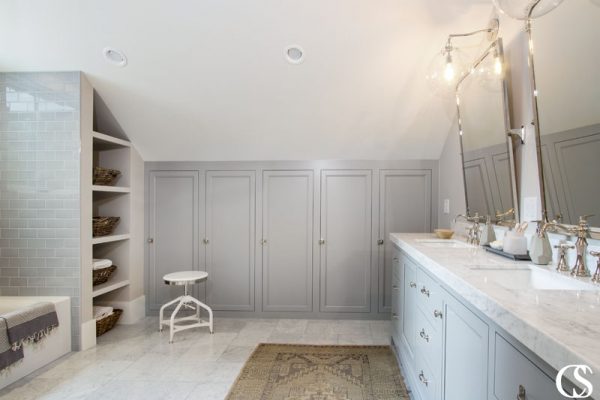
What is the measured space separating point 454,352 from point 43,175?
3.09m

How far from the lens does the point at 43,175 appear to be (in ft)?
9.21

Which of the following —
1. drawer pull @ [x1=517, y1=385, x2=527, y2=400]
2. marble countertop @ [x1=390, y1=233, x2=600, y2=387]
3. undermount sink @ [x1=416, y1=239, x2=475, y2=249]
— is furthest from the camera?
undermount sink @ [x1=416, y1=239, x2=475, y2=249]

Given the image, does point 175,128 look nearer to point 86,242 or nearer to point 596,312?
point 86,242

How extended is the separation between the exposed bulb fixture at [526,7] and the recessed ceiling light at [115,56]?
2.49m

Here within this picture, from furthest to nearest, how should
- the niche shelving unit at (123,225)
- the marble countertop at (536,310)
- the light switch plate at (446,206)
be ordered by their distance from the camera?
the niche shelving unit at (123,225), the light switch plate at (446,206), the marble countertop at (536,310)

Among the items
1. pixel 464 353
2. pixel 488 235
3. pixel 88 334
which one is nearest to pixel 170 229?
pixel 88 334

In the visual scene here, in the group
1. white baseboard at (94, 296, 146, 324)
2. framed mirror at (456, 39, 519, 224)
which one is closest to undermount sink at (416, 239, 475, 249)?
framed mirror at (456, 39, 519, 224)

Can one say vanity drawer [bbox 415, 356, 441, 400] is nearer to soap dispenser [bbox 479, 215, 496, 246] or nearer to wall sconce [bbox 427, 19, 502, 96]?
soap dispenser [bbox 479, 215, 496, 246]

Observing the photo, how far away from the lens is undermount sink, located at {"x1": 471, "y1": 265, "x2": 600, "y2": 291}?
131 centimetres

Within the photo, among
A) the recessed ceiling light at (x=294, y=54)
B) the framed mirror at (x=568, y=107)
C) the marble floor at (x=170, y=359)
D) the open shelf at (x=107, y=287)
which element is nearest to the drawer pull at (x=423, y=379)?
the framed mirror at (x=568, y=107)

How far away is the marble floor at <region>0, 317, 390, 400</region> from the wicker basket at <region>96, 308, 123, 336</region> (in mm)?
52

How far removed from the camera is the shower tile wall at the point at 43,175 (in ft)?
9.18

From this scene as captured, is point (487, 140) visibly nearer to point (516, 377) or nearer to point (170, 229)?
point (516, 377)

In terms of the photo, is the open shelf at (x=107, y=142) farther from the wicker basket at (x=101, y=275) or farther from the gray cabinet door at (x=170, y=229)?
the wicker basket at (x=101, y=275)
